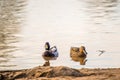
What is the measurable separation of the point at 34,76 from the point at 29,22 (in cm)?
2267

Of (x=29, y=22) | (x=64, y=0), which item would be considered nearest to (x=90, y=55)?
(x=29, y=22)

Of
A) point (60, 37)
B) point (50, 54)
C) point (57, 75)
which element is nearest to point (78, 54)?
point (50, 54)

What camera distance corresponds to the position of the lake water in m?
21.8

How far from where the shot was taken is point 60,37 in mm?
28422

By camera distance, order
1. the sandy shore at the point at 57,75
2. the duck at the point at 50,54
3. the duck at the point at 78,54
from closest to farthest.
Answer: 1. the sandy shore at the point at 57,75
2. the duck at the point at 78,54
3. the duck at the point at 50,54

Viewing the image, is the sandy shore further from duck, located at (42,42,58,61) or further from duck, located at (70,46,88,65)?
duck, located at (42,42,58,61)

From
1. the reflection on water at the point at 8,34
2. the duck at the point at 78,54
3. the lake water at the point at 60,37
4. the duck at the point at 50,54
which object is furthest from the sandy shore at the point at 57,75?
the duck at the point at 50,54

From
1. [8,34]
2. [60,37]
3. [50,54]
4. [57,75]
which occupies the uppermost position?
[8,34]

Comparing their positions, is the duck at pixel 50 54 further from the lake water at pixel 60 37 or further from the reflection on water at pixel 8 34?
the reflection on water at pixel 8 34

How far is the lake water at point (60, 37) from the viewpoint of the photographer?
21797 mm

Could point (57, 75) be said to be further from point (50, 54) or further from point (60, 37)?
point (60, 37)

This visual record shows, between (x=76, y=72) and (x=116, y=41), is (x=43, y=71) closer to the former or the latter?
(x=76, y=72)

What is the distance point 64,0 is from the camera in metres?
64.0

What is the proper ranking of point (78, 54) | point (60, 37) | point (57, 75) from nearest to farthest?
point (57, 75) < point (78, 54) < point (60, 37)
